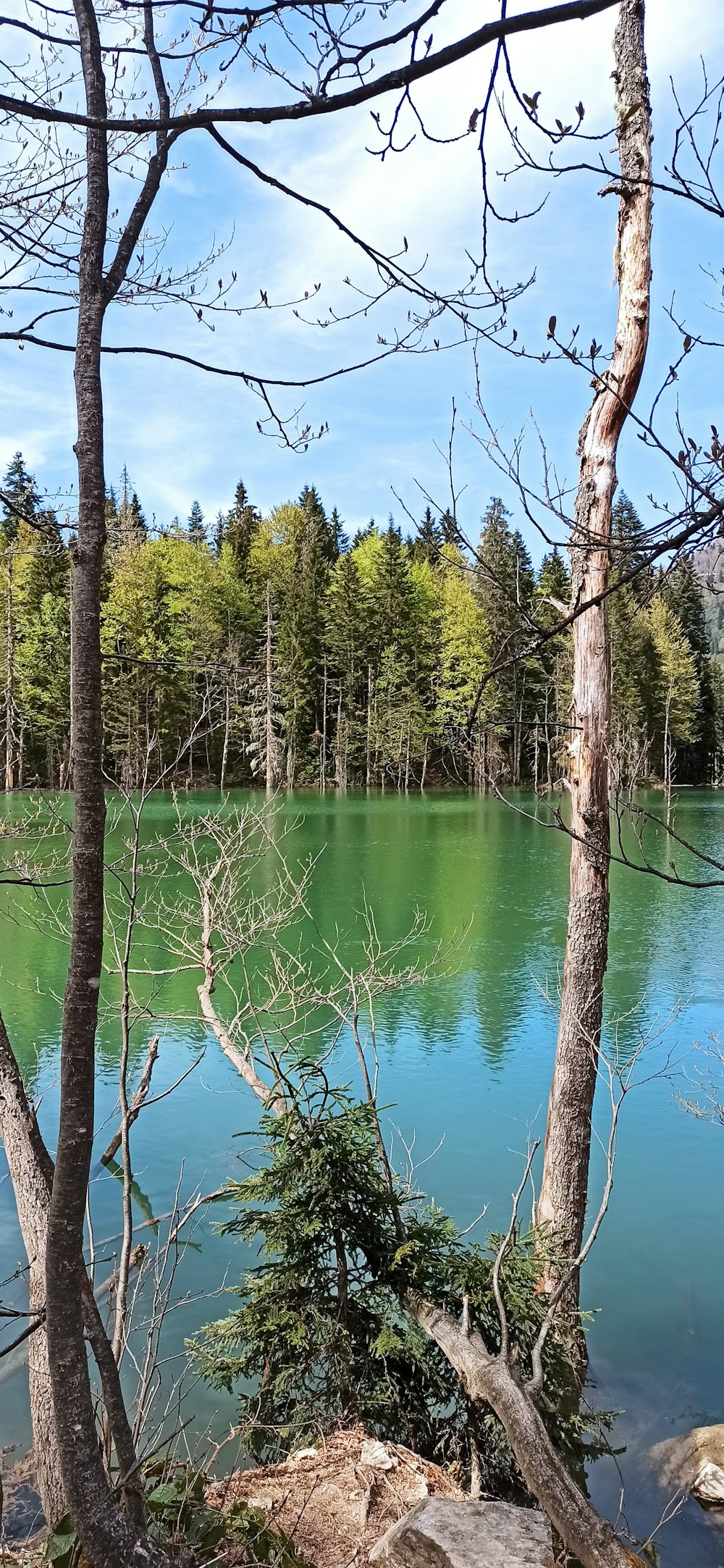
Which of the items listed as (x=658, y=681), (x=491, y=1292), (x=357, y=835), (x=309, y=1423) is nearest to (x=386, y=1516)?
(x=309, y=1423)

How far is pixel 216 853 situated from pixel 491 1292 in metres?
16.5

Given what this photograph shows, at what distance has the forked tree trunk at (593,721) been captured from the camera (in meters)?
4.31

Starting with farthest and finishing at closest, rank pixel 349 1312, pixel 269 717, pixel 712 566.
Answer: pixel 269 717
pixel 349 1312
pixel 712 566

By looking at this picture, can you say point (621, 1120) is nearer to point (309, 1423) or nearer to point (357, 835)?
point (309, 1423)

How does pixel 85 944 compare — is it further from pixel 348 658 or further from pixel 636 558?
pixel 348 658

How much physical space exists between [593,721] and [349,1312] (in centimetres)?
268

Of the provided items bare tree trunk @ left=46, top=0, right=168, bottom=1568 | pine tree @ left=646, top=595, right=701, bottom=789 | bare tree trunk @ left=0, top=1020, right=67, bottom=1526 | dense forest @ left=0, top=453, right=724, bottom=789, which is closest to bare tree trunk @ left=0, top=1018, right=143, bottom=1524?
bare tree trunk @ left=0, top=1020, right=67, bottom=1526

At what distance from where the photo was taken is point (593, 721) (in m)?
4.62

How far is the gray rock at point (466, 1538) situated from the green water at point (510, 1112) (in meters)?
1.51

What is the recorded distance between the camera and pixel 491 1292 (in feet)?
11.8

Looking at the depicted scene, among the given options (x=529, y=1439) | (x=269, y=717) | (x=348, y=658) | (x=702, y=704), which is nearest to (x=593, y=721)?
(x=529, y=1439)

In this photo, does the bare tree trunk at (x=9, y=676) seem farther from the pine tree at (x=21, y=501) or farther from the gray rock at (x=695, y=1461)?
the gray rock at (x=695, y=1461)

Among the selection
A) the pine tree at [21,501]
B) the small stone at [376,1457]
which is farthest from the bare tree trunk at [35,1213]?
the pine tree at [21,501]

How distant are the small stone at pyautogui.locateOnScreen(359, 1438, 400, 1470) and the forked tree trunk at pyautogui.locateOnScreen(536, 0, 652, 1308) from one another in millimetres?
1298
